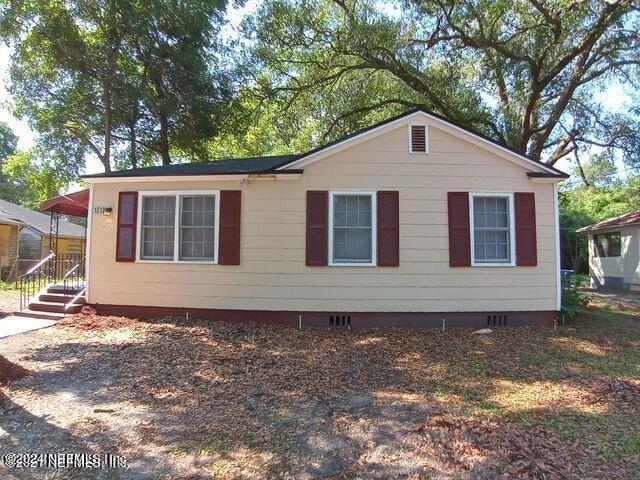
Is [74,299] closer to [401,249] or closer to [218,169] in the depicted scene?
[218,169]

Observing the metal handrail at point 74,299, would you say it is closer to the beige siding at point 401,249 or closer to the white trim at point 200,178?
the white trim at point 200,178

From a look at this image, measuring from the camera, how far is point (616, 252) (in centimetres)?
1841

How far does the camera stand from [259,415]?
420 cm

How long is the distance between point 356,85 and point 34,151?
13.0m

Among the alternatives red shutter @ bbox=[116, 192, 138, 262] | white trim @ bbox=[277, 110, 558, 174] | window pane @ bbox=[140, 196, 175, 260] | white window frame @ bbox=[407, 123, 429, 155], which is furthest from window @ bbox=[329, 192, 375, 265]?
red shutter @ bbox=[116, 192, 138, 262]

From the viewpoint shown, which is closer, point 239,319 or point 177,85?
point 239,319

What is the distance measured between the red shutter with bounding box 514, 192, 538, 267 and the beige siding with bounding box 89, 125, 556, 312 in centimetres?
15

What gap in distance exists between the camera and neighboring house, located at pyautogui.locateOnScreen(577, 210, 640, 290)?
16875 millimetres

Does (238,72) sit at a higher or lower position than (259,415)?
higher

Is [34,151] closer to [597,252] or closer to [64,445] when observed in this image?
[64,445]

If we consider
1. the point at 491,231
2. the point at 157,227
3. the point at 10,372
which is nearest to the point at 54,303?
the point at 157,227

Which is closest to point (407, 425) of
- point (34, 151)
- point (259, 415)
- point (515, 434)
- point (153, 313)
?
point (515, 434)

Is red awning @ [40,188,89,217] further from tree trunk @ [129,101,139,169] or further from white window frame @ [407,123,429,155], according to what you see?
white window frame @ [407,123,429,155]

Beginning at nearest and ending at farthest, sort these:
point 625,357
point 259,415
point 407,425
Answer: point 407,425
point 259,415
point 625,357
